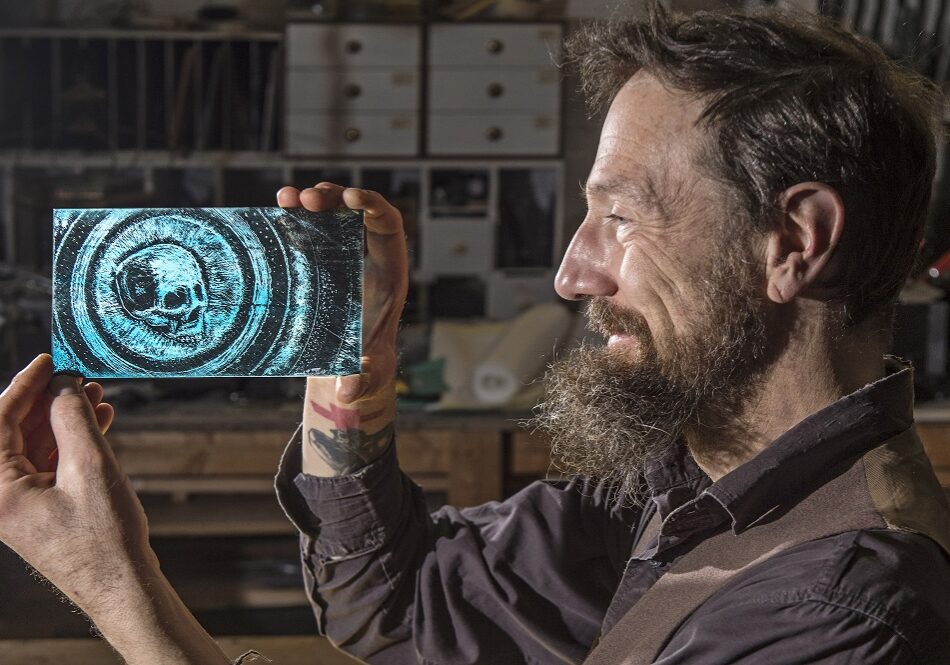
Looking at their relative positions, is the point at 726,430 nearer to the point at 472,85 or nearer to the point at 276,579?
the point at 276,579

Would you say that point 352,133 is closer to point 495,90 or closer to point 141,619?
point 495,90

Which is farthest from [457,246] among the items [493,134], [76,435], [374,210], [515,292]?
[76,435]

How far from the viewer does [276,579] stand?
258cm

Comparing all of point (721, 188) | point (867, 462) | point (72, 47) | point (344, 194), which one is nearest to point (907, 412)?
point (867, 462)

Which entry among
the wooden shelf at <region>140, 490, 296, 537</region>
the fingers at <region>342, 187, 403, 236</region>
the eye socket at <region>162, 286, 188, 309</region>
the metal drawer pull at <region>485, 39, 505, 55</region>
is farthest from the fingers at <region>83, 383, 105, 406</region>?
the metal drawer pull at <region>485, 39, 505, 55</region>

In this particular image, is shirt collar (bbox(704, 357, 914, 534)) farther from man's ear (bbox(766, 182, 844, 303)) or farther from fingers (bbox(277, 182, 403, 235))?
fingers (bbox(277, 182, 403, 235))

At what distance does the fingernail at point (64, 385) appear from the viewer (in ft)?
3.24

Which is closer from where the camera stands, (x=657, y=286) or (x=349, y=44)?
(x=657, y=286)

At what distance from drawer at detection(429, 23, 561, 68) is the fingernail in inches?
92.0

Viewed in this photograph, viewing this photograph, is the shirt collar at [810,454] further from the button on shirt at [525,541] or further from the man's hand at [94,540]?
the man's hand at [94,540]

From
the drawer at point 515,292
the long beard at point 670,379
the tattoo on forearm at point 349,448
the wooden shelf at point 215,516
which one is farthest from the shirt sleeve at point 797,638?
the drawer at point 515,292

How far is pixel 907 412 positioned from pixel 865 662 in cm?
30

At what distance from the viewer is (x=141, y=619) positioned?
2.99 feet

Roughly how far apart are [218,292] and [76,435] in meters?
0.21
